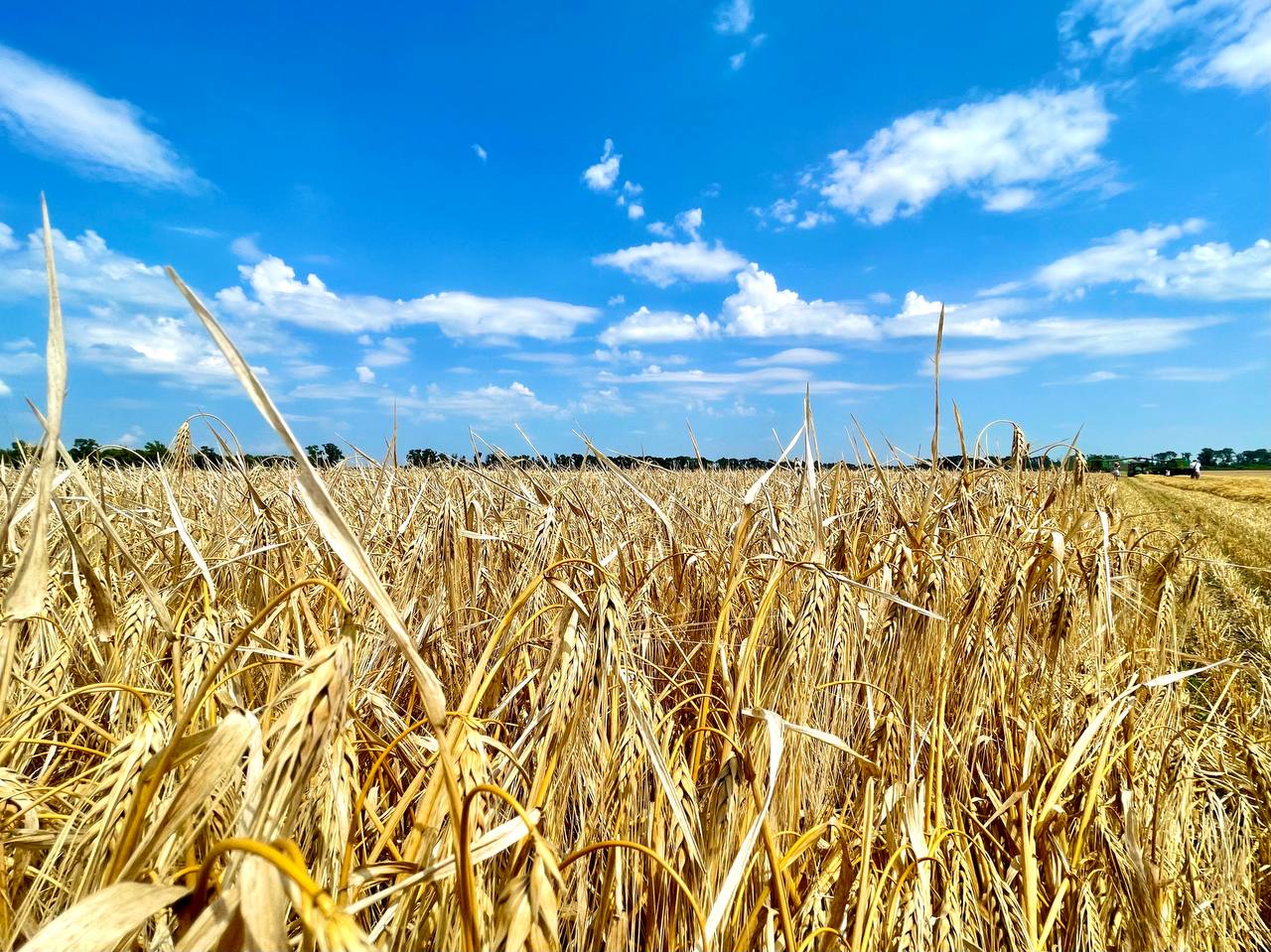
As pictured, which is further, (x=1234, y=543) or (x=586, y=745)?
(x=1234, y=543)

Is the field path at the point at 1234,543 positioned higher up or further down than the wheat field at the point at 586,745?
further down

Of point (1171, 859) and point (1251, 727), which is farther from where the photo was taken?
point (1251, 727)

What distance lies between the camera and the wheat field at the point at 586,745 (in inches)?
22.3

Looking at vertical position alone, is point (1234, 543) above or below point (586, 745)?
below

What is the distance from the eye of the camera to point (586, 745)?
1.03 meters

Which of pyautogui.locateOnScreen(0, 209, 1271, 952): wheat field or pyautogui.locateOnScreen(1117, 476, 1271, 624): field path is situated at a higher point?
pyautogui.locateOnScreen(0, 209, 1271, 952): wheat field

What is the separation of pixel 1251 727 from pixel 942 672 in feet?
5.49

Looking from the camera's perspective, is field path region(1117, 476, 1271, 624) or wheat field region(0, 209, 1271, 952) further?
field path region(1117, 476, 1271, 624)

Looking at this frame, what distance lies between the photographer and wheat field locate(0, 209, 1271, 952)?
566mm

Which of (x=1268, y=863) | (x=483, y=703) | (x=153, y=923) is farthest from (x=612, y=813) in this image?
(x=1268, y=863)

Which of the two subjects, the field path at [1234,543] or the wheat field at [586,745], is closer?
the wheat field at [586,745]

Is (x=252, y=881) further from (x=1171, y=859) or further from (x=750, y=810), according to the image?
(x=1171, y=859)

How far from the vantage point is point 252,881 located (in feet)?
1.45

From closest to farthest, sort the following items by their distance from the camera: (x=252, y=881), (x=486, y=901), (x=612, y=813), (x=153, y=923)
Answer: (x=252, y=881) < (x=486, y=901) < (x=153, y=923) < (x=612, y=813)
